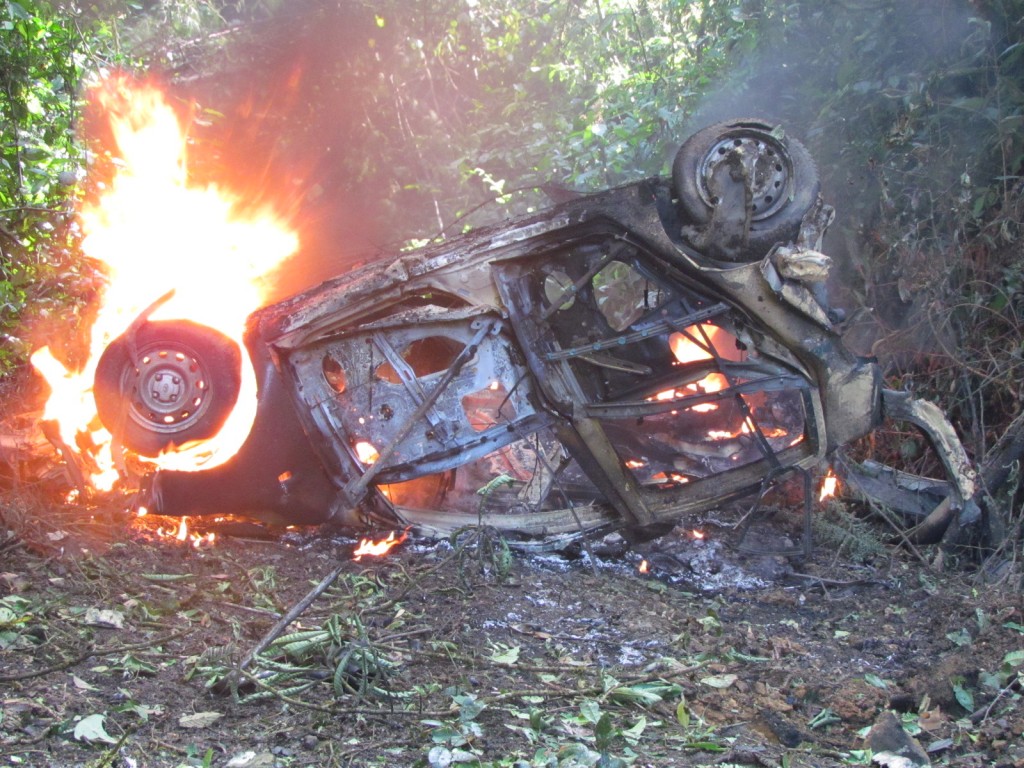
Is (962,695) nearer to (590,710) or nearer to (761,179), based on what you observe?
(590,710)

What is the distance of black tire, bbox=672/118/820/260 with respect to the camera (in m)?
5.11

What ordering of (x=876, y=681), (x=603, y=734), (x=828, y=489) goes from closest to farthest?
(x=603, y=734) < (x=876, y=681) < (x=828, y=489)

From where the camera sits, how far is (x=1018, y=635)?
177 inches

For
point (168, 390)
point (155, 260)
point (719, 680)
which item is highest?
point (155, 260)

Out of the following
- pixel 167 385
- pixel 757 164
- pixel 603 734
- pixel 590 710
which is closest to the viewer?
pixel 603 734

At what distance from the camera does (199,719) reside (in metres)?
3.53

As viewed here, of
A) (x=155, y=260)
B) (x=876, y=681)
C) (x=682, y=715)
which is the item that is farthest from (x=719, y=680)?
(x=155, y=260)

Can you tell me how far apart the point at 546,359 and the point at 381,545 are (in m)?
1.49

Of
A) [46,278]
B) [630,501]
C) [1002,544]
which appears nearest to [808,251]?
[630,501]

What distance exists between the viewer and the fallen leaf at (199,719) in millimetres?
3477

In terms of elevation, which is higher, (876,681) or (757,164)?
(757,164)

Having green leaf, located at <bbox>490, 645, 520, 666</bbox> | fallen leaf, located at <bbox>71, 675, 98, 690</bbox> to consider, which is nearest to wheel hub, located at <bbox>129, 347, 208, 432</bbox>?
fallen leaf, located at <bbox>71, 675, 98, 690</bbox>

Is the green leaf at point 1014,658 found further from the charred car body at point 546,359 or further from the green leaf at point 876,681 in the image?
the charred car body at point 546,359

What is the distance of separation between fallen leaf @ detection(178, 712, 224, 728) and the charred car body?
1.99 metres
